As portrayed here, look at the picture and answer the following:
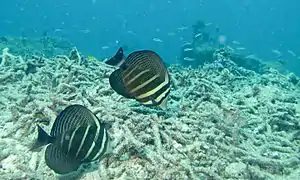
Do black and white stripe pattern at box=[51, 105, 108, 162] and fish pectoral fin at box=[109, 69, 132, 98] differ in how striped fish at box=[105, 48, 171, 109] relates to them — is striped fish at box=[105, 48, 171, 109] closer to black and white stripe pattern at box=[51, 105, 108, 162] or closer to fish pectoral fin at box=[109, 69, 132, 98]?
fish pectoral fin at box=[109, 69, 132, 98]

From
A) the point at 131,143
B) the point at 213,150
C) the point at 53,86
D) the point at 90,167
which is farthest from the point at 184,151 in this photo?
the point at 53,86

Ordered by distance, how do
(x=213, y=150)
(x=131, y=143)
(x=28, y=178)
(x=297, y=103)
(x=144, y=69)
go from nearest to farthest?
(x=144, y=69) < (x=28, y=178) < (x=131, y=143) < (x=213, y=150) < (x=297, y=103)

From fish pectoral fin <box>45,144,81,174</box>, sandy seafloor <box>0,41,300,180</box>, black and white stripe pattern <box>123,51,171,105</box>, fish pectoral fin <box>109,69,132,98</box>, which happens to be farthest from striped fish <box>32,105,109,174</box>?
sandy seafloor <box>0,41,300,180</box>

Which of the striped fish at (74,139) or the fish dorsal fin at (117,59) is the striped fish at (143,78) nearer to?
the fish dorsal fin at (117,59)

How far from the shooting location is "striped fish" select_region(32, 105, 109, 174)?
2.76 m

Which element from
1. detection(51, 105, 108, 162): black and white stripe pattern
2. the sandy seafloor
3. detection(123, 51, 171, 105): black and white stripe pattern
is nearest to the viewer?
detection(51, 105, 108, 162): black and white stripe pattern

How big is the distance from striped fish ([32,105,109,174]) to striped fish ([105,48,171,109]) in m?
0.45

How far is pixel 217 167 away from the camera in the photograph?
4031 millimetres

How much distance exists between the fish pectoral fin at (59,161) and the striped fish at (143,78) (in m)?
0.80

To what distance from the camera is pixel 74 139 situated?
2.76 metres

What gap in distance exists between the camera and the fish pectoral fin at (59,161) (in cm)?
282

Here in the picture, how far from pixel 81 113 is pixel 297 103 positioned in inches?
242

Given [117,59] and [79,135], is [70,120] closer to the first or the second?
[79,135]

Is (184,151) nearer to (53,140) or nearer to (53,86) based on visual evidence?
(53,140)
